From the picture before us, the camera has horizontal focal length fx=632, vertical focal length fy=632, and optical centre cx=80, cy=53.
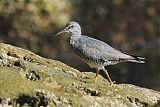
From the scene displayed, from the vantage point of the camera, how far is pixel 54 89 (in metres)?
11.3

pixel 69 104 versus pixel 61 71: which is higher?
pixel 61 71

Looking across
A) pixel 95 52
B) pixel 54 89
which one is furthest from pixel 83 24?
pixel 54 89

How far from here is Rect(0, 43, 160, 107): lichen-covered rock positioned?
10984 millimetres

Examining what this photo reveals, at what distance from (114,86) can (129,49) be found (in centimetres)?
1478

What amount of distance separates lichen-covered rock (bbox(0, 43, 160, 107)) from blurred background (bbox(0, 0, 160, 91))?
43.0 ft

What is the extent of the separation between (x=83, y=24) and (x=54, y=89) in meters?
16.8

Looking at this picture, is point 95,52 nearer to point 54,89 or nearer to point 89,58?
point 89,58

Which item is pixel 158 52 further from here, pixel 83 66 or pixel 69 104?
pixel 69 104

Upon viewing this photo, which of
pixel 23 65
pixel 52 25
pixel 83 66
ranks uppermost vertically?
pixel 52 25

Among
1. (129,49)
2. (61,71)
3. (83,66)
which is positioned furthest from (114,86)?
(129,49)

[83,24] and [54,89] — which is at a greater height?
[83,24]

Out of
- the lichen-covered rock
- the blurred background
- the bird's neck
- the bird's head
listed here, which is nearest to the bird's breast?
the bird's neck

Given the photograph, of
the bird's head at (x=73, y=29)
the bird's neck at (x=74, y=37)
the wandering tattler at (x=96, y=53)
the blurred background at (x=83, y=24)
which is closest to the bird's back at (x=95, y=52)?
the wandering tattler at (x=96, y=53)

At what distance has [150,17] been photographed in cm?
2862
